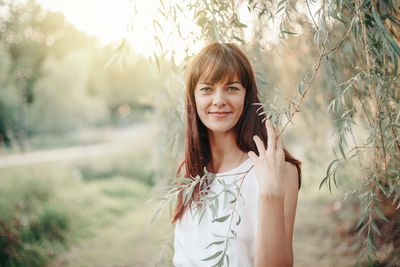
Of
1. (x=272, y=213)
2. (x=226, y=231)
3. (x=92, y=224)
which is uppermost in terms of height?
(x=272, y=213)

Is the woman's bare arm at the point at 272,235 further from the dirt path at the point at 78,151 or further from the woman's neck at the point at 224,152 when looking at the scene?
the dirt path at the point at 78,151

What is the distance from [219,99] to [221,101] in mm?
12

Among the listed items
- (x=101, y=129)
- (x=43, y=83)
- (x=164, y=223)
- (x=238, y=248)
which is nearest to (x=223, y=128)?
(x=238, y=248)

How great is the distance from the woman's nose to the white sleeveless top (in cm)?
32

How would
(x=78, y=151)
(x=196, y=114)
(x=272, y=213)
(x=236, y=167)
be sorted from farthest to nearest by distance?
(x=78, y=151)
(x=196, y=114)
(x=236, y=167)
(x=272, y=213)

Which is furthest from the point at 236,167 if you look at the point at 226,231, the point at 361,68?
the point at 361,68

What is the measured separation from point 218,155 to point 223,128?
27 centimetres

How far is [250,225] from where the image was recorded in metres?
1.27

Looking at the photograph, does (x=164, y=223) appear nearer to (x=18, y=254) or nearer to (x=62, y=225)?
(x=62, y=225)

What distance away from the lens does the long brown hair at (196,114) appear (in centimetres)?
126

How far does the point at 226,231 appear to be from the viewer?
1278mm

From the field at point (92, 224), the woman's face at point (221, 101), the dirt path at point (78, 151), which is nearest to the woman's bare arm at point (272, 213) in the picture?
the woman's face at point (221, 101)

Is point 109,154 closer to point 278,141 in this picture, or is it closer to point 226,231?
point 226,231

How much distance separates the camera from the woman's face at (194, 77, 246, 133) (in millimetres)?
1274
